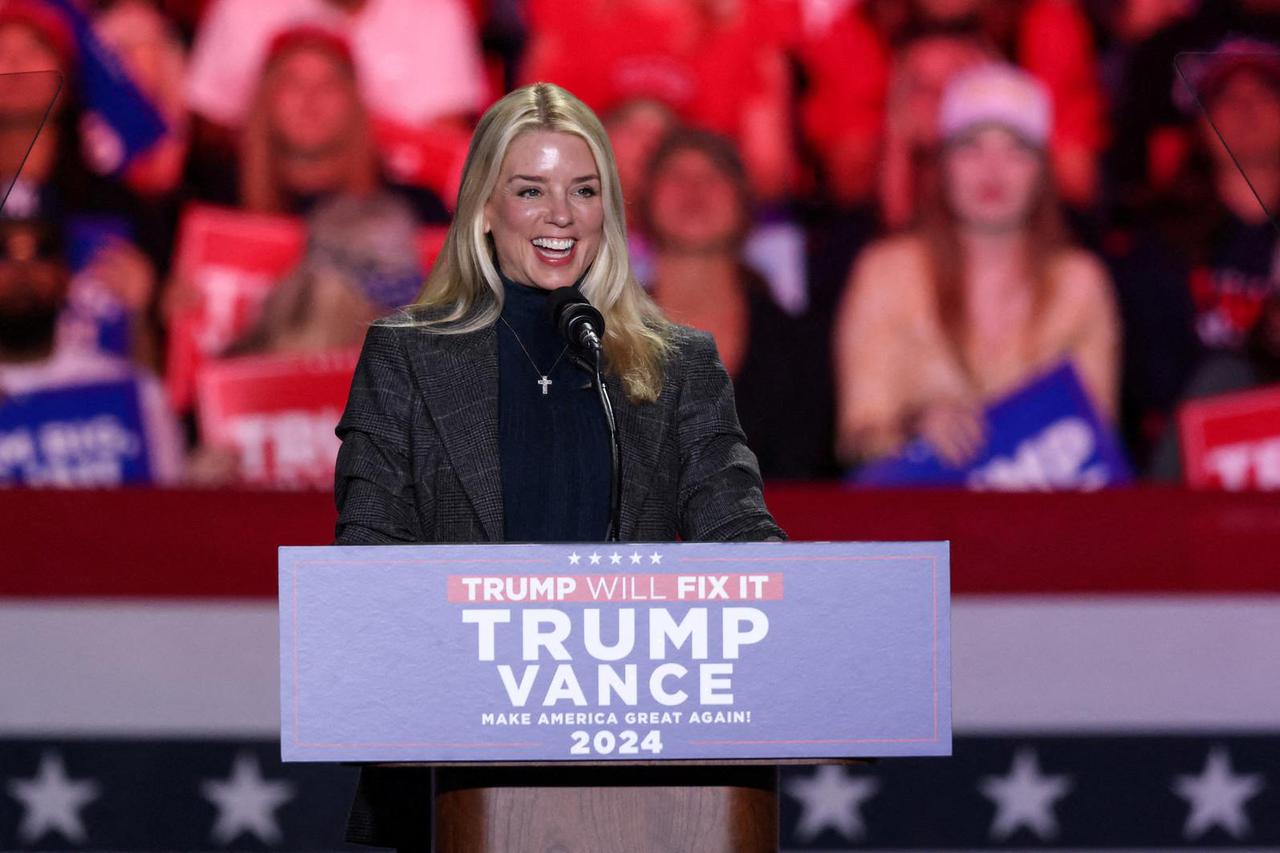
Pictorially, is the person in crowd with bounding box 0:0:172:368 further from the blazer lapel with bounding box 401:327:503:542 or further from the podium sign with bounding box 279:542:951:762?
the podium sign with bounding box 279:542:951:762

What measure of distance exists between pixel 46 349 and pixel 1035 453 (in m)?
1.88

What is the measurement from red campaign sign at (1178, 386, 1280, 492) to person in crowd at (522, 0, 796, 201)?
0.92 metres

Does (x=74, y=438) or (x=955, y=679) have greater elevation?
(x=74, y=438)

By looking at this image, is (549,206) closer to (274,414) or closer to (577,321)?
(577,321)

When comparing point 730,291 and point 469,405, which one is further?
point 730,291

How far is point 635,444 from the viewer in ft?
5.49

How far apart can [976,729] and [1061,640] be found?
226 millimetres

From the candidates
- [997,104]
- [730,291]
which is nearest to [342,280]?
[730,291]

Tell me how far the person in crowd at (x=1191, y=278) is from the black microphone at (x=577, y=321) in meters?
2.04

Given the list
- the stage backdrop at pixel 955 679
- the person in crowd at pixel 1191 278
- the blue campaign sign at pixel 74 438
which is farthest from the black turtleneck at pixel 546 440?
the person in crowd at pixel 1191 278

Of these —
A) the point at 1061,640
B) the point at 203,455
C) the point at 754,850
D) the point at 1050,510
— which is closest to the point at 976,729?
the point at 1061,640

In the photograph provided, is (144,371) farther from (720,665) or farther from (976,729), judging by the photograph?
(720,665)

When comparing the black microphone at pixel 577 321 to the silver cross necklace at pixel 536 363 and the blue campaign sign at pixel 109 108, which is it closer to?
the silver cross necklace at pixel 536 363

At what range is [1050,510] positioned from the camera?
10.6 ft
